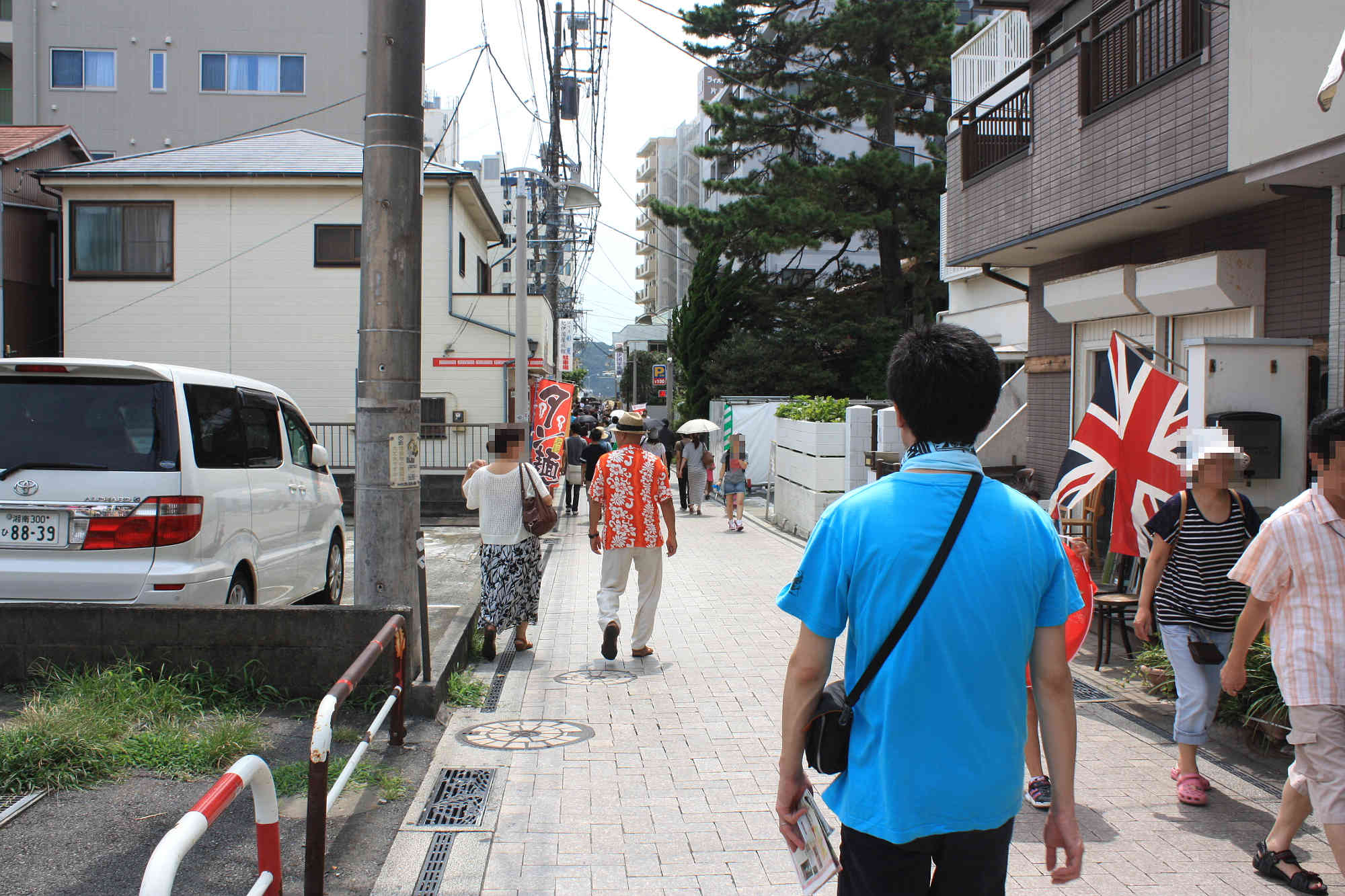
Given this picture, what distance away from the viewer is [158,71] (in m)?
31.0

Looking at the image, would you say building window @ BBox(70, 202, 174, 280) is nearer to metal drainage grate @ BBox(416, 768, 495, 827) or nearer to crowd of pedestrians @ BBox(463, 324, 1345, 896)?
metal drainage grate @ BBox(416, 768, 495, 827)

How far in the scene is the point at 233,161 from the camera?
22984 mm

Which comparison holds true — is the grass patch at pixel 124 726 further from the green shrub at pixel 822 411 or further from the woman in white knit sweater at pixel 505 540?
the green shrub at pixel 822 411

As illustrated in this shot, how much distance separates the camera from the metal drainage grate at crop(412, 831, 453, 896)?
3922 millimetres

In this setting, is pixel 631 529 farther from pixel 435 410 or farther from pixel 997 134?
pixel 435 410

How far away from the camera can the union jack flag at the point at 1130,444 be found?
671 cm

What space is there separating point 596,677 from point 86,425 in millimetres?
3605

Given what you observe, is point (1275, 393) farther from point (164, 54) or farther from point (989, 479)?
point (164, 54)

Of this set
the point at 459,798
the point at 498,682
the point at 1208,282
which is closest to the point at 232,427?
the point at 498,682

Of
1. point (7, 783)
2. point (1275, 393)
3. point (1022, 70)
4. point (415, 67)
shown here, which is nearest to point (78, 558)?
point (7, 783)

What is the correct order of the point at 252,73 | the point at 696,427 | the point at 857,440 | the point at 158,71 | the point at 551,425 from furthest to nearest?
the point at 252,73, the point at 158,71, the point at 696,427, the point at 551,425, the point at 857,440

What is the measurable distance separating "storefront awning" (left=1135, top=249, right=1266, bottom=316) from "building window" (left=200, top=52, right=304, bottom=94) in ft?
94.4

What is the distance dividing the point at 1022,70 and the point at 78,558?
974cm

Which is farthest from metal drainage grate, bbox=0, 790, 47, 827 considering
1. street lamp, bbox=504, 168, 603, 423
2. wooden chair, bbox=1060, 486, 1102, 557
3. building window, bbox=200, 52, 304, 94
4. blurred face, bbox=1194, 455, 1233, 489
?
building window, bbox=200, 52, 304, 94
